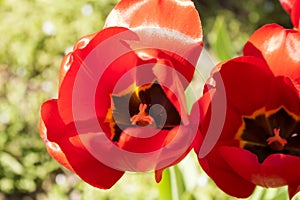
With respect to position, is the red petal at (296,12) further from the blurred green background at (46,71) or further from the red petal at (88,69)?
the blurred green background at (46,71)

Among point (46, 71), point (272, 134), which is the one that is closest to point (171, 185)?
point (272, 134)

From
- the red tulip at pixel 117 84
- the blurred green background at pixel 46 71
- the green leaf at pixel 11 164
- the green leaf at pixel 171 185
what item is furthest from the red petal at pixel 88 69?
the green leaf at pixel 11 164

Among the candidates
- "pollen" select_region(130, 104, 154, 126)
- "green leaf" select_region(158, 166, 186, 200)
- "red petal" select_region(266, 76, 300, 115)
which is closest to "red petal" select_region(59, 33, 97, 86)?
"pollen" select_region(130, 104, 154, 126)

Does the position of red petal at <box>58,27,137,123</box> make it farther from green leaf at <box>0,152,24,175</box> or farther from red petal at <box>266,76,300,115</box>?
green leaf at <box>0,152,24,175</box>

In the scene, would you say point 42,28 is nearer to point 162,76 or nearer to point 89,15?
point 89,15

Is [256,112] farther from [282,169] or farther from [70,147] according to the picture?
[70,147]

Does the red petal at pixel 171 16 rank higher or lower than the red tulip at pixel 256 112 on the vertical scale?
higher

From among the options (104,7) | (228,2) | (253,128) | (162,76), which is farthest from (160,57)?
(228,2)
